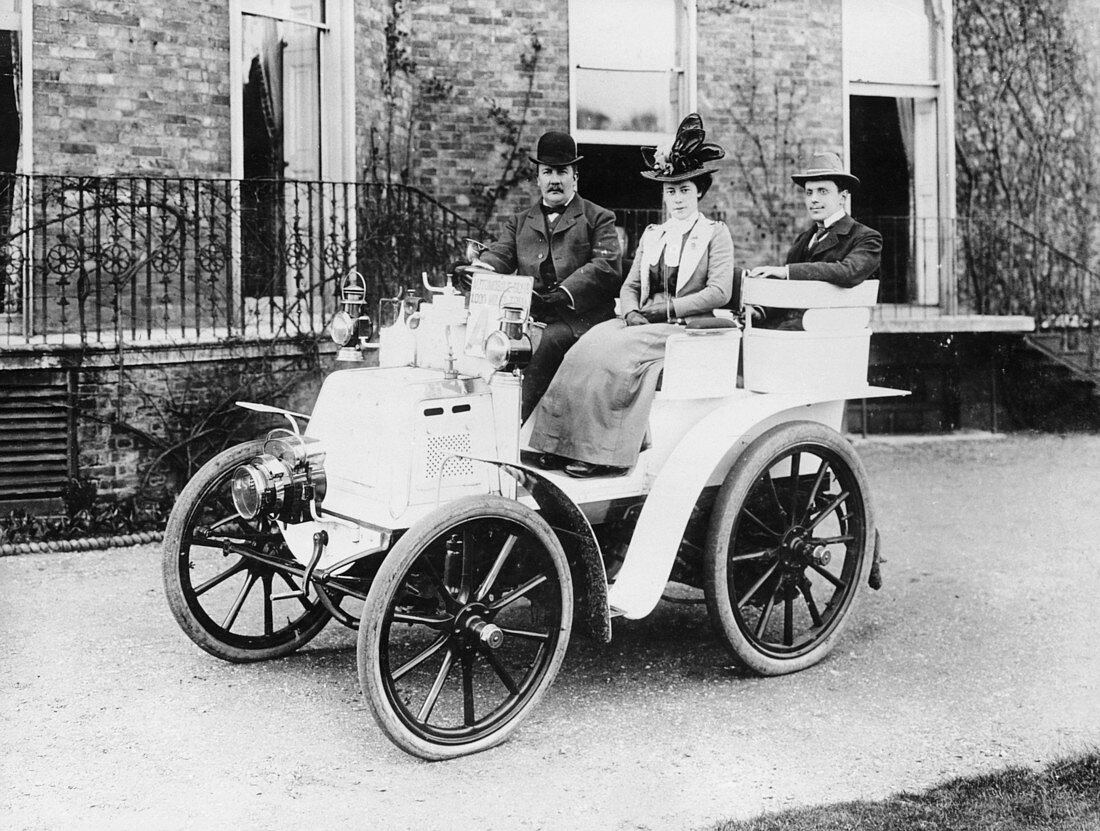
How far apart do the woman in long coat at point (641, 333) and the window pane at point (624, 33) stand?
581 cm

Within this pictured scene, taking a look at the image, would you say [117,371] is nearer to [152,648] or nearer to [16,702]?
[152,648]

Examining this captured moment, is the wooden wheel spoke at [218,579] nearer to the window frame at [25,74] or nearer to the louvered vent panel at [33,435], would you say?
the louvered vent panel at [33,435]

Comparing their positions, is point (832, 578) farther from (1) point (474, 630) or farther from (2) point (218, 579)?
(2) point (218, 579)

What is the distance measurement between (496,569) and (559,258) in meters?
1.92

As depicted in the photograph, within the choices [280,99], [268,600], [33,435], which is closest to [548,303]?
[268,600]

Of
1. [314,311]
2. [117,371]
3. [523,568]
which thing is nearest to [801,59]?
[314,311]

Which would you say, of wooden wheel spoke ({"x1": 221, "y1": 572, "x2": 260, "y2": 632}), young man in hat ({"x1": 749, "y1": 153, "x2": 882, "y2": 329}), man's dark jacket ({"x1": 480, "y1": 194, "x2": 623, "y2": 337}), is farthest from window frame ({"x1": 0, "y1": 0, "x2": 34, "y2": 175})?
young man in hat ({"x1": 749, "y1": 153, "x2": 882, "y2": 329})

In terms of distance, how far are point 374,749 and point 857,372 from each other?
253cm

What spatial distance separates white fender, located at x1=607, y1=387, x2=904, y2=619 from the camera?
443 cm

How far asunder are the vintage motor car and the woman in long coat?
4.5 inches

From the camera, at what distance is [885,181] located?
39.4ft

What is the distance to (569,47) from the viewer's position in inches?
419

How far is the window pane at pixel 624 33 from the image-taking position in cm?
1081

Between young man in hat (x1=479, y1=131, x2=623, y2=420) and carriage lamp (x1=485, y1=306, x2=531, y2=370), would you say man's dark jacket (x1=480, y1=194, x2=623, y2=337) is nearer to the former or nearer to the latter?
young man in hat (x1=479, y1=131, x2=623, y2=420)
